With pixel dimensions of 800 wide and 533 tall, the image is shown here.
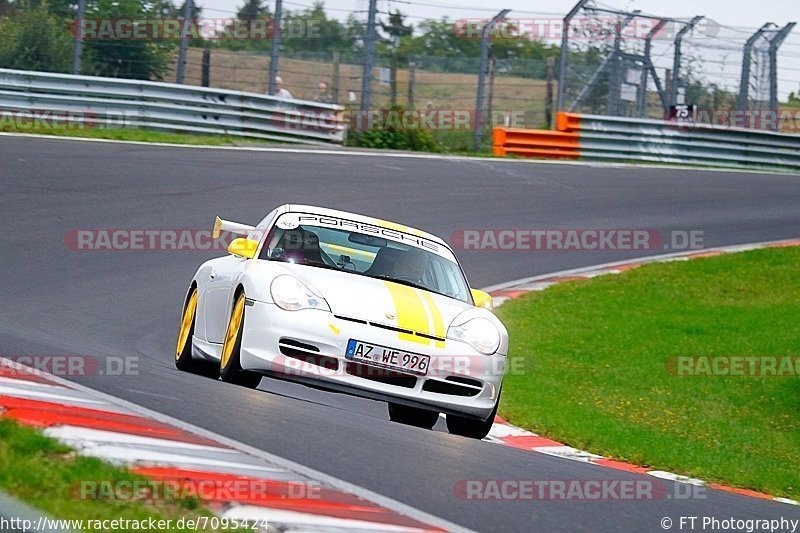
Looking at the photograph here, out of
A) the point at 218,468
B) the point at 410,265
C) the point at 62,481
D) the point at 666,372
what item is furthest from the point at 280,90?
the point at 62,481

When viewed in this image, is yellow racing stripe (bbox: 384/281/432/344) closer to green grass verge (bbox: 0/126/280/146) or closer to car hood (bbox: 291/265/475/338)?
car hood (bbox: 291/265/475/338)

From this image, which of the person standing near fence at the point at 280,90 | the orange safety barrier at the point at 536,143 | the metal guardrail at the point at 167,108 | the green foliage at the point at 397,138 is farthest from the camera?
the orange safety barrier at the point at 536,143

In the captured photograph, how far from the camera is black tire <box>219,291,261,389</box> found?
25.0ft

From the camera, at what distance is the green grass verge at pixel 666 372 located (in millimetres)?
9000

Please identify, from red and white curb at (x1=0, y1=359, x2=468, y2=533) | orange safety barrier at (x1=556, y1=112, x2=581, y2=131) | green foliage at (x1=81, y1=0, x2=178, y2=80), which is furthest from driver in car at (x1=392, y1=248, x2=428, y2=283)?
orange safety barrier at (x1=556, y1=112, x2=581, y2=131)

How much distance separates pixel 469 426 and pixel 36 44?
16293 millimetres

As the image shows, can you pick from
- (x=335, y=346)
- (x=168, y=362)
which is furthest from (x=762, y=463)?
(x=168, y=362)

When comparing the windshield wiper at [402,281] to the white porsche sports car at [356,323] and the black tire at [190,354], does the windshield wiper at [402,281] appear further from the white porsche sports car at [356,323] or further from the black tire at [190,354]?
the black tire at [190,354]

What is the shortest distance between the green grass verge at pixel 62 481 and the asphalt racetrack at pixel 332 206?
118 cm

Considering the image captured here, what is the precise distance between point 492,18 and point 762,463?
16934 mm

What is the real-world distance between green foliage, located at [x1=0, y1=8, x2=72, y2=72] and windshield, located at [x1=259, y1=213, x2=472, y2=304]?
14483 mm

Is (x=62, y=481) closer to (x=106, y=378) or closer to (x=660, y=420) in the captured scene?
(x=106, y=378)

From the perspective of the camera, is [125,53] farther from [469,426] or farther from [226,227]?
[469,426]

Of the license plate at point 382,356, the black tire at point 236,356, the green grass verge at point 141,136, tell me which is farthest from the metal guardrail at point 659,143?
the license plate at point 382,356
